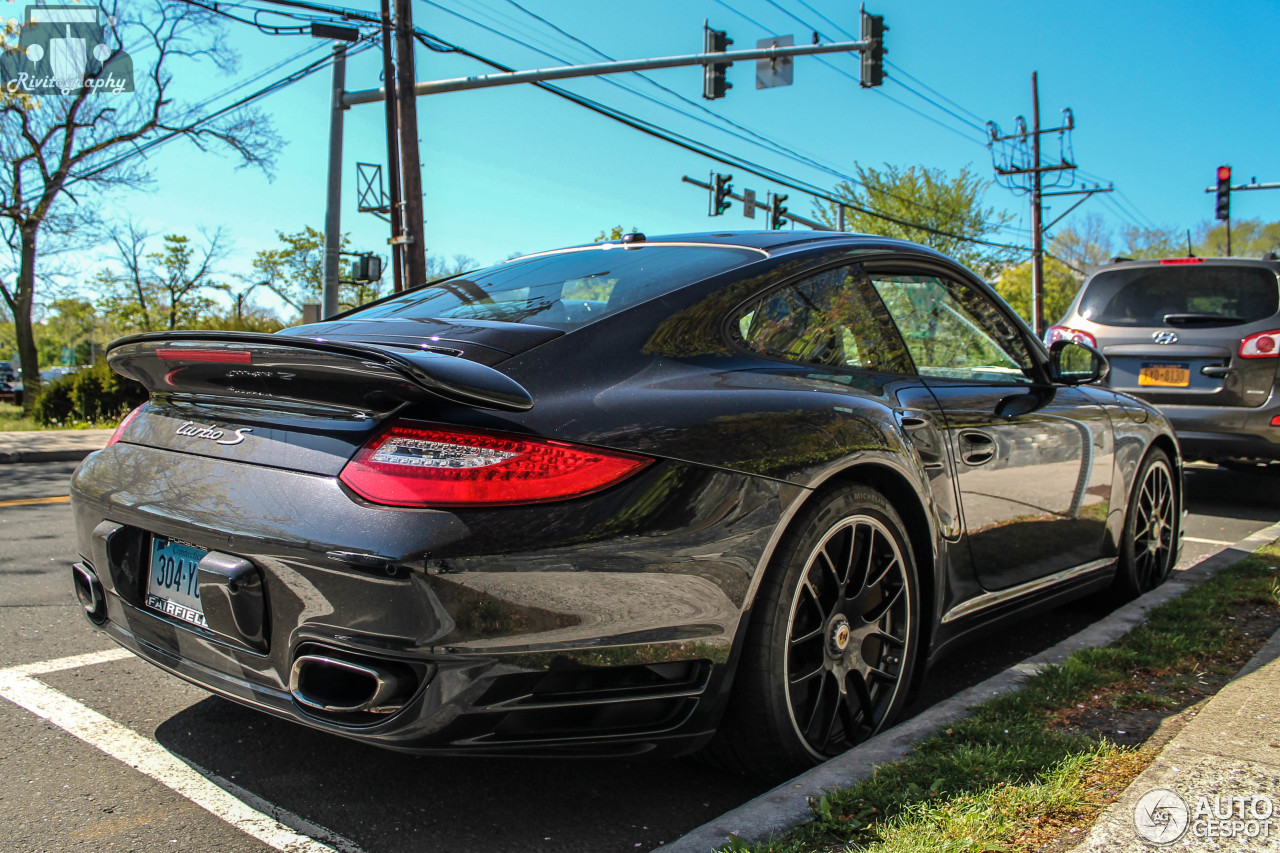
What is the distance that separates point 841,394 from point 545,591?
1057 mm

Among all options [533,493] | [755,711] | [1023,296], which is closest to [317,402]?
[533,493]

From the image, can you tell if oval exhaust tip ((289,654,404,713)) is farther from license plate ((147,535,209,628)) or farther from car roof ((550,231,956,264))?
car roof ((550,231,956,264))

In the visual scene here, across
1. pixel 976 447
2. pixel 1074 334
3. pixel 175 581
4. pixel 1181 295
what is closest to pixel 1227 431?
pixel 1181 295

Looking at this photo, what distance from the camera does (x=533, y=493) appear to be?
6.09 ft

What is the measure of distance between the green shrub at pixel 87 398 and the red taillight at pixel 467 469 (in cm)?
1845

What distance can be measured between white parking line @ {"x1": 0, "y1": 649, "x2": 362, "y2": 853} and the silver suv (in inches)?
252

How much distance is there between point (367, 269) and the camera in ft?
53.0

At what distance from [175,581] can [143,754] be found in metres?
0.64

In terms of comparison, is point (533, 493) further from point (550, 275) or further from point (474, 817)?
point (550, 275)

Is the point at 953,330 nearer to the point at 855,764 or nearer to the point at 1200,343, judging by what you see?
the point at 855,764

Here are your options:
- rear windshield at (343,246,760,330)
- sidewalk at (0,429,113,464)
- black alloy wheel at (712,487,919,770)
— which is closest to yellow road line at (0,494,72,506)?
sidewalk at (0,429,113,464)

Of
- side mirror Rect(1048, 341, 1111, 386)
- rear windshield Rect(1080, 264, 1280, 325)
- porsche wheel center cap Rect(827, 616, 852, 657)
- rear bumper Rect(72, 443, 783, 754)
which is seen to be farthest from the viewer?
rear windshield Rect(1080, 264, 1280, 325)

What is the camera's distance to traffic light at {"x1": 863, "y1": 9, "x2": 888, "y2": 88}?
13.1 metres

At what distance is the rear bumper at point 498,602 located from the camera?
1.80 m
